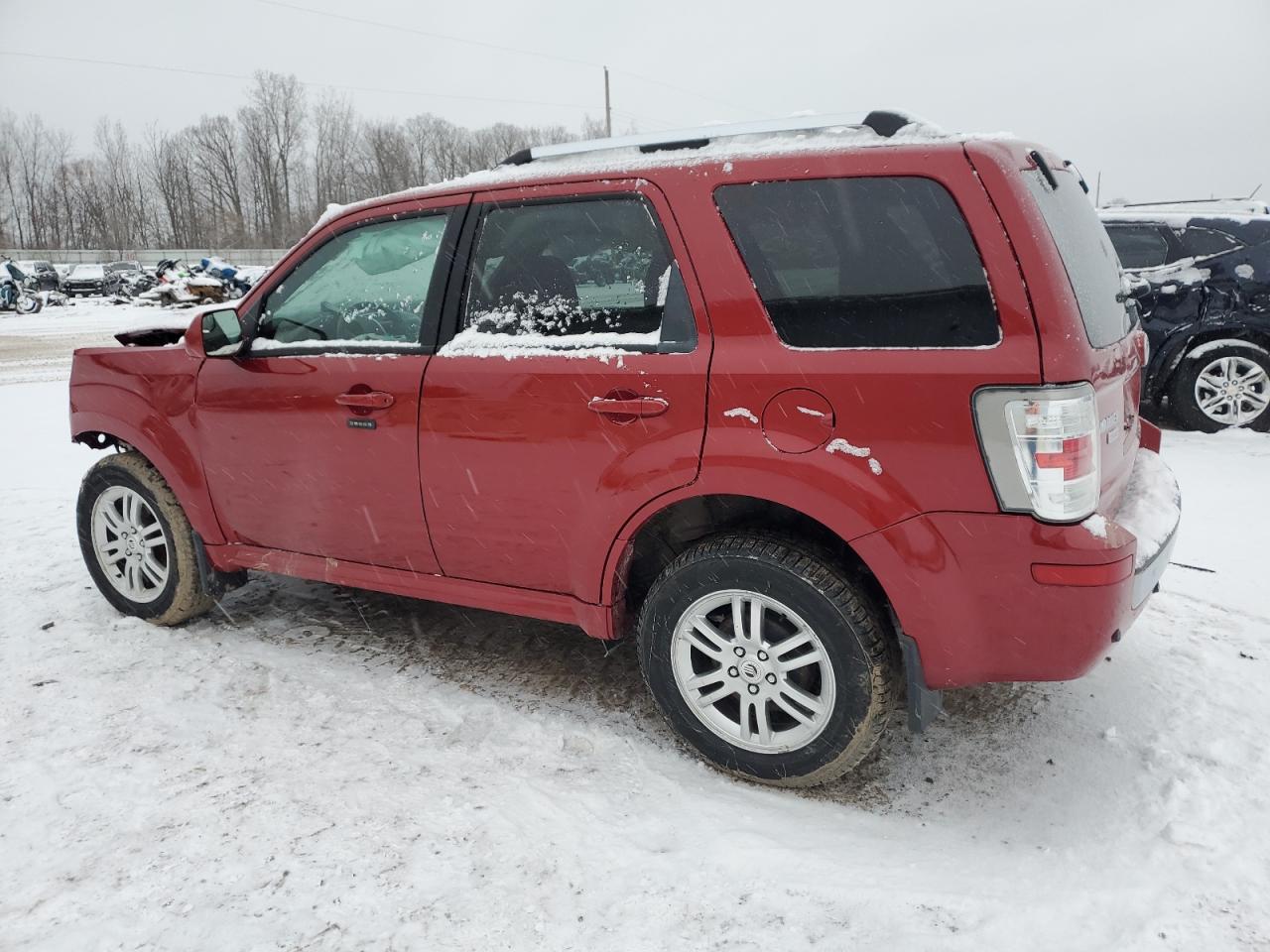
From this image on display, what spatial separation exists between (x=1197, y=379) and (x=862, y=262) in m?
6.34

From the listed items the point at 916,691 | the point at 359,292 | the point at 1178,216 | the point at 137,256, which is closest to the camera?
the point at 916,691

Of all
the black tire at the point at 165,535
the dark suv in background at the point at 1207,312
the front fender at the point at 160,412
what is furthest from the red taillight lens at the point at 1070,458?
A: the dark suv in background at the point at 1207,312

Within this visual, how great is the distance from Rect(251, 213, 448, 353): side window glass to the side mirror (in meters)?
0.08

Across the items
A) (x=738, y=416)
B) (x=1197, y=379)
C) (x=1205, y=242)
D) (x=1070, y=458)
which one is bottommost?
(x=1197, y=379)

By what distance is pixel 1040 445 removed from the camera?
7.13 ft

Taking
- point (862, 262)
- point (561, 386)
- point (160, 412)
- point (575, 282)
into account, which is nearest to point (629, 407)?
point (561, 386)

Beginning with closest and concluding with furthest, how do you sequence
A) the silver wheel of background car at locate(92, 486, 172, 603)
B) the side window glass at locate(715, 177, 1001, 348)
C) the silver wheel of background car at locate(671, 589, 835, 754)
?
the side window glass at locate(715, 177, 1001, 348)
the silver wheel of background car at locate(671, 589, 835, 754)
the silver wheel of background car at locate(92, 486, 172, 603)

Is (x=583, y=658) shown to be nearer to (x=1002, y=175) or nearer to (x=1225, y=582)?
(x=1002, y=175)

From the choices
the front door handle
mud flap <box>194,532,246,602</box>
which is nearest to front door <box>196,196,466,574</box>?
the front door handle

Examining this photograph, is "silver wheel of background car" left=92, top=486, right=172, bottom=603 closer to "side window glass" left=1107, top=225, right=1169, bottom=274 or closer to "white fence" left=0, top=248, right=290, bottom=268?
"side window glass" left=1107, top=225, right=1169, bottom=274

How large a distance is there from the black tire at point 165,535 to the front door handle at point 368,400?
1.22 metres

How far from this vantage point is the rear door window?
738 cm

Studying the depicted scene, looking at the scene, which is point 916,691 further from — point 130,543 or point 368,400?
point 130,543

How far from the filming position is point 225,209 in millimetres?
71688
